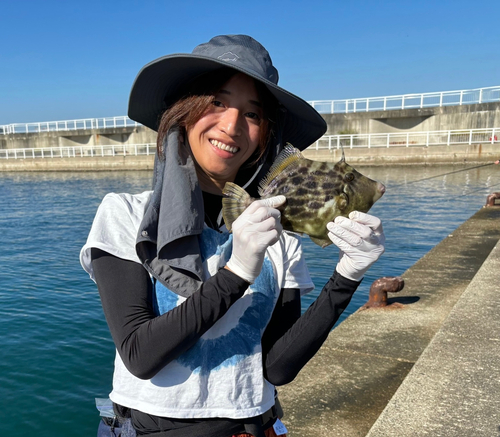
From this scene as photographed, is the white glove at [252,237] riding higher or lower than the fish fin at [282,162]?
lower

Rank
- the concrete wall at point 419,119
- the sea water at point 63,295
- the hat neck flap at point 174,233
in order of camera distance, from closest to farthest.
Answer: the hat neck flap at point 174,233 → the sea water at point 63,295 → the concrete wall at point 419,119

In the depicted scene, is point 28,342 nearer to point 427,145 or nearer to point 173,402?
point 173,402

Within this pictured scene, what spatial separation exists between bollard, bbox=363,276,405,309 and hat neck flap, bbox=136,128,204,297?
496cm

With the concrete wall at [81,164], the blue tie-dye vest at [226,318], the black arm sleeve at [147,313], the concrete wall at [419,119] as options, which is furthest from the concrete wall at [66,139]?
the black arm sleeve at [147,313]

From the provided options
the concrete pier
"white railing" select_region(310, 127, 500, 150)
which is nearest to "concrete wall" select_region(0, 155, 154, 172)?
"white railing" select_region(310, 127, 500, 150)

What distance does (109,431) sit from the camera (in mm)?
2051

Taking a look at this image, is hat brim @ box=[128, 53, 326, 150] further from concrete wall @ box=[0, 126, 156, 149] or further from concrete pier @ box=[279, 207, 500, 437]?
A: concrete wall @ box=[0, 126, 156, 149]

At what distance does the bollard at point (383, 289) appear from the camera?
6.29m

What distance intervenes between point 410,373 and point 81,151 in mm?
46219

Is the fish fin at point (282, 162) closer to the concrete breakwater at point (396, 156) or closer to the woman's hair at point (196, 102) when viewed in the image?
the woman's hair at point (196, 102)

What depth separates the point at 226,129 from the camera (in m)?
1.95

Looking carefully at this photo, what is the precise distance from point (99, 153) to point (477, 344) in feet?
154

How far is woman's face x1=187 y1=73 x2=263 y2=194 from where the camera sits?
77.6 inches

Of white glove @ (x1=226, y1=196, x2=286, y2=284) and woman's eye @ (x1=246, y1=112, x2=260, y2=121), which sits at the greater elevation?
woman's eye @ (x1=246, y1=112, x2=260, y2=121)
